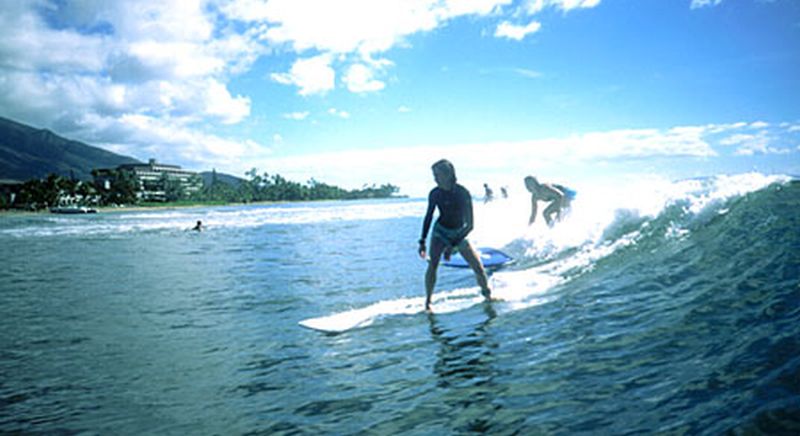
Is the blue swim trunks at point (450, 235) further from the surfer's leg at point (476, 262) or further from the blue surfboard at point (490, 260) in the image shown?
the blue surfboard at point (490, 260)

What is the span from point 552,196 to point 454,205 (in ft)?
22.5

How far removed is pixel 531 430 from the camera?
3.27 m

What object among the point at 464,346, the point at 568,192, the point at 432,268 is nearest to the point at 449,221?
the point at 432,268

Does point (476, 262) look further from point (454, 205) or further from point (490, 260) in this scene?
point (490, 260)

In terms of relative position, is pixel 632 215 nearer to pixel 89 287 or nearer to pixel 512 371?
pixel 512 371

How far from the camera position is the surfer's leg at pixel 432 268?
761 centimetres

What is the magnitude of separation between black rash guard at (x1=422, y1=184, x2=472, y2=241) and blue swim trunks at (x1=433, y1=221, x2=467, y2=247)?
67 mm

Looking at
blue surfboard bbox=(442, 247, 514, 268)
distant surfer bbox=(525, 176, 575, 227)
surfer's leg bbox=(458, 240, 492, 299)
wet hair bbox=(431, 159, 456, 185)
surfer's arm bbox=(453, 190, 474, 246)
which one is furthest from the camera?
distant surfer bbox=(525, 176, 575, 227)

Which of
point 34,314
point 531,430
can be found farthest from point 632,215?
point 34,314

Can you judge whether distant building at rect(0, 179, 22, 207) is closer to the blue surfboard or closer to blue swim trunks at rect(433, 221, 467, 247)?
the blue surfboard

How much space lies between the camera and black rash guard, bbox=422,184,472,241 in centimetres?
764

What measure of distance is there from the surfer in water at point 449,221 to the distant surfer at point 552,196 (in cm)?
576

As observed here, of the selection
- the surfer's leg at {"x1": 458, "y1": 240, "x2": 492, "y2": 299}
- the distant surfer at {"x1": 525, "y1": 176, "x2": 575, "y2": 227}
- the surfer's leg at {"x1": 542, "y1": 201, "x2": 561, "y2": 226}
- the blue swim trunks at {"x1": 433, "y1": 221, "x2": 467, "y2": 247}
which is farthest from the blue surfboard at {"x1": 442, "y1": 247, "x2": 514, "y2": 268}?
the surfer's leg at {"x1": 542, "y1": 201, "x2": 561, "y2": 226}

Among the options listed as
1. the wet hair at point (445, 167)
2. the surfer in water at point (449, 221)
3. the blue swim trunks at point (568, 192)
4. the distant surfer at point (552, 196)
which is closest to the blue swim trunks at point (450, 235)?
the surfer in water at point (449, 221)
